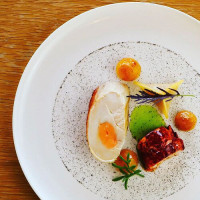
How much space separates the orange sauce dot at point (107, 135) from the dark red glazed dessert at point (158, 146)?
14cm

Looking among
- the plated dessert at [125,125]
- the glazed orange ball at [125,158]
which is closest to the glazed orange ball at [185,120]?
the plated dessert at [125,125]

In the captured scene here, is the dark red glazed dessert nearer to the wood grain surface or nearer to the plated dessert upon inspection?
the plated dessert

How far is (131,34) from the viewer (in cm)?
186

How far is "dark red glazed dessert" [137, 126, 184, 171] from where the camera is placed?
178 centimetres

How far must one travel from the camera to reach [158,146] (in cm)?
178

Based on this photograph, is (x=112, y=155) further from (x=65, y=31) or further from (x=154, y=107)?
(x=65, y=31)

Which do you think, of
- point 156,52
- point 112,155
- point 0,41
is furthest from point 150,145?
point 0,41

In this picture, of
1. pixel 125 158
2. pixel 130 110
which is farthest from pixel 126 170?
pixel 130 110

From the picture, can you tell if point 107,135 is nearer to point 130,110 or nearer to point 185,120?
point 130,110

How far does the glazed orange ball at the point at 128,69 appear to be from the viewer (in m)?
1.79

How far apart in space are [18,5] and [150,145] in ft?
3.26

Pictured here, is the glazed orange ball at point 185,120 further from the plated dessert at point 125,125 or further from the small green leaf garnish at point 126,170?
the small green leaf garnish at point 126,170

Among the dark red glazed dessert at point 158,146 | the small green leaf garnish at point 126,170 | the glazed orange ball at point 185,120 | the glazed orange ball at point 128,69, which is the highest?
the glazed orange ball at point 128,69

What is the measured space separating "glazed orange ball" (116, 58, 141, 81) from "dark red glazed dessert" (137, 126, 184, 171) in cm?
31
